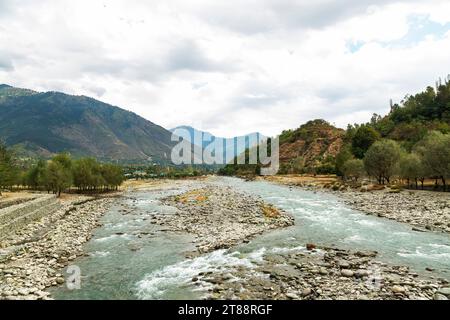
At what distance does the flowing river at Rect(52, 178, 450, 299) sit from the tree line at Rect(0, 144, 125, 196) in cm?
4677

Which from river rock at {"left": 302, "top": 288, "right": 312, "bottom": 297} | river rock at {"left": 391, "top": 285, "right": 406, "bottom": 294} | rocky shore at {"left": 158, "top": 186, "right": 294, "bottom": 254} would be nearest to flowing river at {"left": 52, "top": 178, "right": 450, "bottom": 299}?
rocky shore at {"left": 158, "top": 186, "right": 294, "bottom": 254}

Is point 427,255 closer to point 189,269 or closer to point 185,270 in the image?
point 189,269

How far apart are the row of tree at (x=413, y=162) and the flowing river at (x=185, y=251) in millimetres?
38022

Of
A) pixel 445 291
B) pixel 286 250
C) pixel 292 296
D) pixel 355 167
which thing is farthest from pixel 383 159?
pixel 292 296

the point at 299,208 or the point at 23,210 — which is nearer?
the point at 23,210

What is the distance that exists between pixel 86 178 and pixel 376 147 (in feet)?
278

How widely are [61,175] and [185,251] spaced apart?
207 ft

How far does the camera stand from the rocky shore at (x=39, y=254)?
18312 millimetres

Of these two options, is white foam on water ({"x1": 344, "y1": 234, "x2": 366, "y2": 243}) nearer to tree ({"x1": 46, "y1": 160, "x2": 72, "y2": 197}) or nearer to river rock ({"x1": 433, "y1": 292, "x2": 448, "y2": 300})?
river rock ({"x1": 433, "y1": 292, "x2": 448, "y2": 300})

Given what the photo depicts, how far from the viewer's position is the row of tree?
66125 mm

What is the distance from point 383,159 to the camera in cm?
8800
